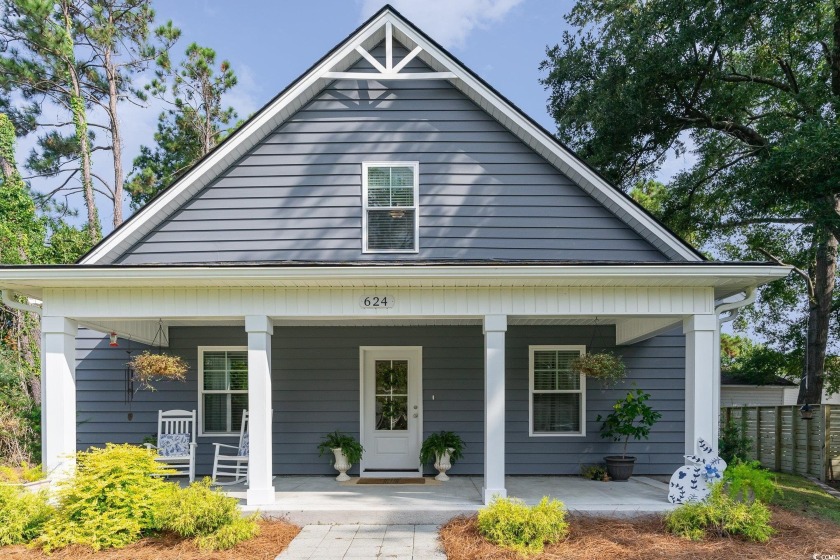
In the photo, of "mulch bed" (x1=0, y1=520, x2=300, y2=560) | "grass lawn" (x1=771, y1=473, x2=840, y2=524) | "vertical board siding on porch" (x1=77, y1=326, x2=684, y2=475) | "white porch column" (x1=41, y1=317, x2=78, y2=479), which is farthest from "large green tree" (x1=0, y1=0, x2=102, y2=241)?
"grass lawn" (x1=771, y1=473, x2=840, y2=524)

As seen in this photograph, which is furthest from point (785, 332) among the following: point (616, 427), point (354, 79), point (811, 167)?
point (354, 79)

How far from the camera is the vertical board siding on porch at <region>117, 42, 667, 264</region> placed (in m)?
8.85

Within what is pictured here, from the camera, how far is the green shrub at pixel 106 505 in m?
5.79

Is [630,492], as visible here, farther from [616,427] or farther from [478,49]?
[478,49]

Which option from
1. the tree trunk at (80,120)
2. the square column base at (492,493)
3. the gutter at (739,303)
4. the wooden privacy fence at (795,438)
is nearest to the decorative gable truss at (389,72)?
the gutter at (739,303)

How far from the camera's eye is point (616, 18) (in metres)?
13.8

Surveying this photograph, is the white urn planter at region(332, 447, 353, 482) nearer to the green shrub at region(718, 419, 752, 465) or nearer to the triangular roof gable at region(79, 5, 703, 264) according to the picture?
the triangular roof gable at region(79, 5, 703, 264)

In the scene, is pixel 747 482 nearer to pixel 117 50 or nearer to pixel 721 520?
pixel 721 520

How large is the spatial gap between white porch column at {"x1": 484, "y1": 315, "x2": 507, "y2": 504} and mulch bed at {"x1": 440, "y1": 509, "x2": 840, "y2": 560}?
0.56 metres

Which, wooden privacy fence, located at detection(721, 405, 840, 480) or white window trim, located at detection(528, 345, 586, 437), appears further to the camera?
wooden privacy fence, located at detection(721, 405, 840, 480)

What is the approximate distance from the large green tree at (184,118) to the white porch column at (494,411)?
1704 cm

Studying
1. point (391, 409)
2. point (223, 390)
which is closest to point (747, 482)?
point (391, 409)

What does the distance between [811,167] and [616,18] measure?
19.6 ft

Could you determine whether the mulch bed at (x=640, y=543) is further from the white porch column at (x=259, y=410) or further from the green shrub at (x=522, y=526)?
the white porch column at (x=259, y=410)
